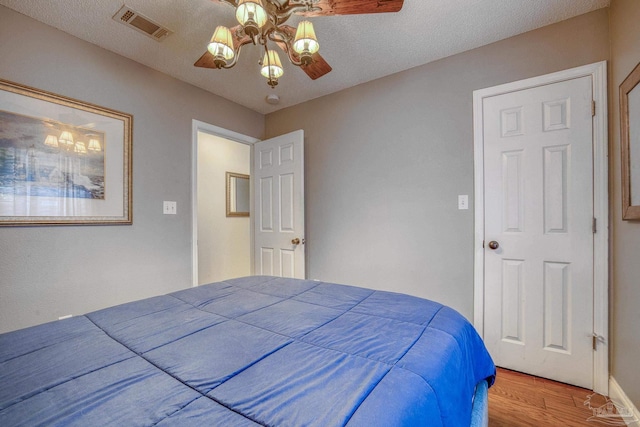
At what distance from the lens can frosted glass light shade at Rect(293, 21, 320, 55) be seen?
52.5 inches

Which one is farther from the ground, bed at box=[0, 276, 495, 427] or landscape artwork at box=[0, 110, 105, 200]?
landscape artwork at box=[0, 110, 105, 200]

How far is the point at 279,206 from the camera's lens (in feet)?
9.82

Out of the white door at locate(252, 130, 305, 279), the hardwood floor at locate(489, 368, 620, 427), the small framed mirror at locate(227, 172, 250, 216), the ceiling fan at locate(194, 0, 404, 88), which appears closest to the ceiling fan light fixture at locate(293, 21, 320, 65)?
the ceiling fan at locate(194, 0, 404, 88)

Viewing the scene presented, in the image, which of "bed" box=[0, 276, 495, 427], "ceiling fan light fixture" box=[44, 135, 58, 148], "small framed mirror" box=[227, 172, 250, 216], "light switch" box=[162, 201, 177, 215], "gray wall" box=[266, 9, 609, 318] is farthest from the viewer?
"small framed mirror" box=[227, 172, 250, 216]

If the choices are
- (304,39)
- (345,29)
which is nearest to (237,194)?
(345,29)

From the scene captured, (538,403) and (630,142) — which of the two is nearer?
(630,142)

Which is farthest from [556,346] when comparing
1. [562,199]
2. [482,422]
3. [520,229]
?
[482,422]

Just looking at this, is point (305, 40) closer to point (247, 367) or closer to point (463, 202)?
point (247, 367)

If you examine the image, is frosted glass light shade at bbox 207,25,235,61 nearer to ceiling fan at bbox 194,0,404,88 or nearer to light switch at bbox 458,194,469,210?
ceiling fan at bbox 194,0,404,88

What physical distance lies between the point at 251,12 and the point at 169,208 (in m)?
1.85

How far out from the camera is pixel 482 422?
3.68 ft

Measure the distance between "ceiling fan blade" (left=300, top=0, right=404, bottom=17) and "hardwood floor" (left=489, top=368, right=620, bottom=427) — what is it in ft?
7.35

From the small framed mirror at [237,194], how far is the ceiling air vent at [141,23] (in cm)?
214

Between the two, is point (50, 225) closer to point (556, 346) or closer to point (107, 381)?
point (107, 381)
